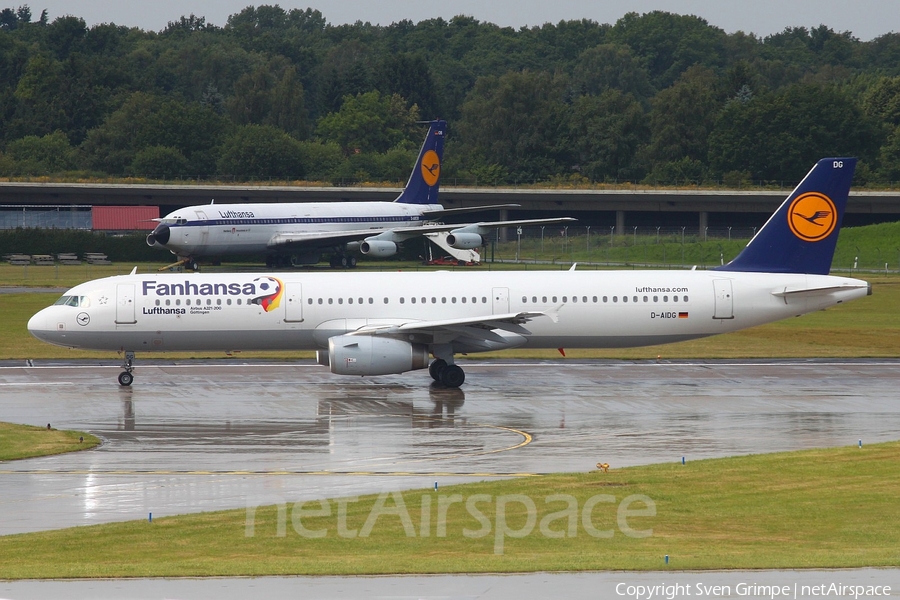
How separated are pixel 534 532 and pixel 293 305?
17.8m

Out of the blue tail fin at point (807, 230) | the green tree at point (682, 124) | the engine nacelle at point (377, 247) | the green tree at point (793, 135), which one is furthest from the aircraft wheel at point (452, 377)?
the green tree at point (682, 124)

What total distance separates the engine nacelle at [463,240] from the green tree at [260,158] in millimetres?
53612

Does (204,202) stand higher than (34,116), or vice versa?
(34,116)

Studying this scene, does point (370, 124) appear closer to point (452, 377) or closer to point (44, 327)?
point (44, 327)

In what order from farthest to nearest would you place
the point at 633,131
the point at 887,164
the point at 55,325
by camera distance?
1. the point at 633,131
2. the point at 887,164
3. the point at 55,325

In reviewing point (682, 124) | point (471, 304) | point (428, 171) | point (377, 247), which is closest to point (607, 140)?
point (682, 124)

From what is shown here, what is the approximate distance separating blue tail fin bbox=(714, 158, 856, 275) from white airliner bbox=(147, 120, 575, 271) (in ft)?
117

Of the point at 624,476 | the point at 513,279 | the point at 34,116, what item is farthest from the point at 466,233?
the point at 34,116

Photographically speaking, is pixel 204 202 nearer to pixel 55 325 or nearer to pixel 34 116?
pixel 34 116

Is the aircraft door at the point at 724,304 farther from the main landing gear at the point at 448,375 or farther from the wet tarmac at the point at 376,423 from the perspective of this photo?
the main landing gear at the point at 448,375

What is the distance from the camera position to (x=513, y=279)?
112 feet

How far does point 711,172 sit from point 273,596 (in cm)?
11019

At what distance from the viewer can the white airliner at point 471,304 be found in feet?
108

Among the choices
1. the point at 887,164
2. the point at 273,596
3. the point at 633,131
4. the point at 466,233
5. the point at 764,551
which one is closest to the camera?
the point at 273,596
